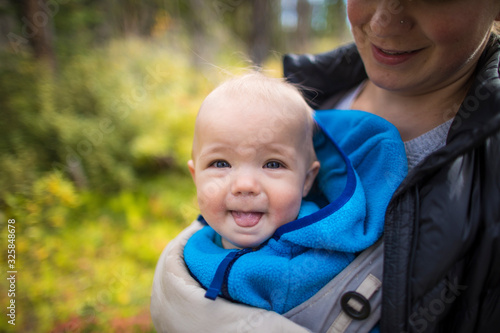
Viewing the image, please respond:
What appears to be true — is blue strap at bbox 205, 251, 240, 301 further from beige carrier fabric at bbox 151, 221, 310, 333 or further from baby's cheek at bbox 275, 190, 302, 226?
baby's cheek at bbox 275, 190, 302, 226

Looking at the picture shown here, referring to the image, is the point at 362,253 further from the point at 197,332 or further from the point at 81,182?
the point at 81,182

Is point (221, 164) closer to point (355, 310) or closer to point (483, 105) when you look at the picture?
point (355, 310)

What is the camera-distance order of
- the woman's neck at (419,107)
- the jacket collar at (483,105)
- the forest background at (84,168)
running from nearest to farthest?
the jacket collar at (483,105) → the woman's neck at (419,107) → the forest background at (84,168)

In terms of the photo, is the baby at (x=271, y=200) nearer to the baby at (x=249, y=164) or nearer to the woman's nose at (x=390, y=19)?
the baby at (x=249, y=164)

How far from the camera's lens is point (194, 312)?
3.87 ft

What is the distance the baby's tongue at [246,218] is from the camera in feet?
4.10

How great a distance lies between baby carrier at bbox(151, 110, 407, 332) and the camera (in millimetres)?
1119

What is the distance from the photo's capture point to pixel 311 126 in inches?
60.1

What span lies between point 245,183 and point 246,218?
0.49 feet

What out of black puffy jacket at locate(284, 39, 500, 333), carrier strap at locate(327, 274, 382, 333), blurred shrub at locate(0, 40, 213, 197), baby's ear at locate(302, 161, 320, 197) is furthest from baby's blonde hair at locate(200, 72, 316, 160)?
blurred shrub at locate(0, 40, 213, 197)

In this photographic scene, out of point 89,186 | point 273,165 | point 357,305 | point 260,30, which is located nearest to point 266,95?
point 273,165

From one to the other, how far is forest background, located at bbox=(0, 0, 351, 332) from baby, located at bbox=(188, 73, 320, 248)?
39 centimetres

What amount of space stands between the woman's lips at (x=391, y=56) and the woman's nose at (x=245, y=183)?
732 mm

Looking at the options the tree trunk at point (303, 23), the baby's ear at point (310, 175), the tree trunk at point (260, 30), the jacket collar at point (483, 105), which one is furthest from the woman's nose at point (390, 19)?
the tree trunk at point (303, 23)
